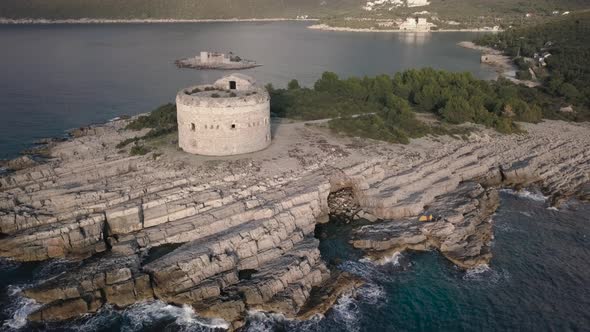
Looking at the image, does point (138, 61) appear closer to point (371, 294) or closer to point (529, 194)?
point (529, 194)

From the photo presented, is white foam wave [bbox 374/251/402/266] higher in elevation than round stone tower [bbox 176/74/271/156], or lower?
lower

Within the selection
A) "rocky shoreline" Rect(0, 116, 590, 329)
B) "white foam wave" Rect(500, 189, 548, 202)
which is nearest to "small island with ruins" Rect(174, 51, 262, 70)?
"rocky shoreline" Rect(0, 116, 590, 329)

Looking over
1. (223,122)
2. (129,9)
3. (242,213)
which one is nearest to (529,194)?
(242,213)

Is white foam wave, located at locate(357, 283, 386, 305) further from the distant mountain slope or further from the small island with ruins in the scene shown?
the distant mountain slope

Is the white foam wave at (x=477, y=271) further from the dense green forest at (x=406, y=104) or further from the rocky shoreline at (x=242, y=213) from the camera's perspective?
the dense green forest at (x=406, y=104)

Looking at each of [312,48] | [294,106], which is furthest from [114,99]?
[312,48]
